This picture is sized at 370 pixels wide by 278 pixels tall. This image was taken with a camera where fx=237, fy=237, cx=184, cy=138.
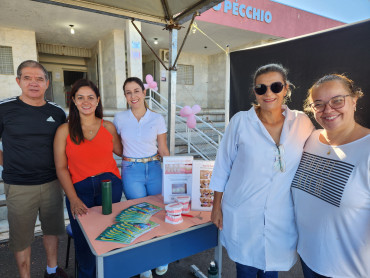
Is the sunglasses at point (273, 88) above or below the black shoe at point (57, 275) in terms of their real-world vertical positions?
above

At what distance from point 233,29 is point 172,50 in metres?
6.43

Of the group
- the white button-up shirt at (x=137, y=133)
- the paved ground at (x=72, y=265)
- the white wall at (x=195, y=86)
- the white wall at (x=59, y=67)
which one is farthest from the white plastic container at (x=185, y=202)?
the white wall at (x=59, y=67)

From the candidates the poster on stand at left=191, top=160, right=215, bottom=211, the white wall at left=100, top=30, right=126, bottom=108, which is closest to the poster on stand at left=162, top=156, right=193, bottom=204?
the poster on stand at left=191, top=160, right=215, bottom=211

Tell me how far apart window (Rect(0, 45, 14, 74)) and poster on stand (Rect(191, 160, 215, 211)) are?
8.40 meters

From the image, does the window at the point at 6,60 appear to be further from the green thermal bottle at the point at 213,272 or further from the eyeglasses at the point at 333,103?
the eyeglasses at the point at 333,103

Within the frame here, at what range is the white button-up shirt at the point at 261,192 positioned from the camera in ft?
4.16

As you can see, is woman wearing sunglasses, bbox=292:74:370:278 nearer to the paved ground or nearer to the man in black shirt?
the paved ground

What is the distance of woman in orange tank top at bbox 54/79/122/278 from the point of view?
1742 mm

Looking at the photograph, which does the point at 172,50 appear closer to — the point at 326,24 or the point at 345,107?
the point at 345,107

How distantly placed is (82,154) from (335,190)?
1.60 meters

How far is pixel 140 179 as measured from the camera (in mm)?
2072

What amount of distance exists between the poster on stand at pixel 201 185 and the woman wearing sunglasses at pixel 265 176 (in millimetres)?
374

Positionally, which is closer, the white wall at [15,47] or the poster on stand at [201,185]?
the poster on stand at [201,185]

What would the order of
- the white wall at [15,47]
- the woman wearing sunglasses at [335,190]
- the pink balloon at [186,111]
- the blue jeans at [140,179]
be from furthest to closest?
the white wall at [15,47]
the pink balloon at [186,111]
the blue jeans at [140,179]
the woman wearing sunglasses at [335,190]
